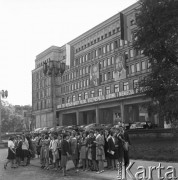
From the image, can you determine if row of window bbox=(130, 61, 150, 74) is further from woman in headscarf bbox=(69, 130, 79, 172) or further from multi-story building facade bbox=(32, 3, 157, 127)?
woman in headscarf bbox=(69, 130, 79, 172)

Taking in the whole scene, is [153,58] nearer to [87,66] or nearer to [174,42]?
[174,42]

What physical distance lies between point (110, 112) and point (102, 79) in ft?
25.9

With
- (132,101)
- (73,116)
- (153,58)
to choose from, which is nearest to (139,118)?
(132,101)

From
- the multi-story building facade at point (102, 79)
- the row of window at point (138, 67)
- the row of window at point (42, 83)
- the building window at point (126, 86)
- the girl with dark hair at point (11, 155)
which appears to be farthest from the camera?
the row of window at point (42, 83)

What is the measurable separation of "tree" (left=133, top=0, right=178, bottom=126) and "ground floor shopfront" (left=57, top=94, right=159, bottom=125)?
89.4 feet

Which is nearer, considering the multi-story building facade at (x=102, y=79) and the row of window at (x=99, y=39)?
the multi-story building facade at (x=102, y=79)

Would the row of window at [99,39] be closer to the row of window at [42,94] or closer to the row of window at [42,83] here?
the row of window at [42,83]

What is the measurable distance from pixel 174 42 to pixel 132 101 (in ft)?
116

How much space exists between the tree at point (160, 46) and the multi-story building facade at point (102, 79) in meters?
22.9

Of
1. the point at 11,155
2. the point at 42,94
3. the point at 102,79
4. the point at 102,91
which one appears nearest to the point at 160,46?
the point at 11,155

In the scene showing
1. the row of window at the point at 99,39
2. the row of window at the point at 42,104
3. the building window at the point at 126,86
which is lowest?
the row of window at the point at 42,104

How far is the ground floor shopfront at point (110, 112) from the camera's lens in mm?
53963

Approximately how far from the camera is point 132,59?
189ft

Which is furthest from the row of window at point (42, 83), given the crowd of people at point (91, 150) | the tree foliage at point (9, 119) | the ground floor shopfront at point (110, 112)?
the crowd of people at point (91, 150)
